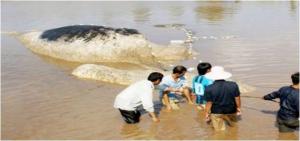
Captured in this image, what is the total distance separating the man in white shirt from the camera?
7199 millimetres

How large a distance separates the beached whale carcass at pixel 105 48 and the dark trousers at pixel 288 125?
6.58 meters

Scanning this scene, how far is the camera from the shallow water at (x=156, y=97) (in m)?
7.37

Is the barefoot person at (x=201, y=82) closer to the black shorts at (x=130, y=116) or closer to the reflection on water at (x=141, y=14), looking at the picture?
the black shorts at (x=130, y=116)

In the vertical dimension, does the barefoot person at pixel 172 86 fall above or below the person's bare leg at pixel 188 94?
above

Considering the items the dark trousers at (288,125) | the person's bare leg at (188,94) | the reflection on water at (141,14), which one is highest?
the reflection on water at (141,14)

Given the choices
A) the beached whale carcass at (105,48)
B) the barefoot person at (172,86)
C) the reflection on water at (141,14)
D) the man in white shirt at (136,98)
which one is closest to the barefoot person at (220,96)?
the man in white shirt at (136,98)

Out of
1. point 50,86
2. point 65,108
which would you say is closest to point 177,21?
point 50,86

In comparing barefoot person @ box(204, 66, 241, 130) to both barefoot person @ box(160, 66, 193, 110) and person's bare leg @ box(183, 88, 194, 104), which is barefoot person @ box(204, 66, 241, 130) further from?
person's bare leg @ box(183, 88, 194, 104)

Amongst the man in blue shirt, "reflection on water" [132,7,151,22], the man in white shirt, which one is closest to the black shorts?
the man in white shirt

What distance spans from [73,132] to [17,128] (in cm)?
101

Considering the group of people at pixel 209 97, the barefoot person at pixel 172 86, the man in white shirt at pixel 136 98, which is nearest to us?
the group of people at pixel 209 97

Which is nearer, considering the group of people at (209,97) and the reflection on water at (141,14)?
the group of people at (209,97)

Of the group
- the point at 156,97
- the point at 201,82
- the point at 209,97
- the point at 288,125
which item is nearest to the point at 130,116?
the point at 201,82

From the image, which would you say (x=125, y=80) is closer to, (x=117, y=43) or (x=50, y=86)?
(x=50, y=86)
